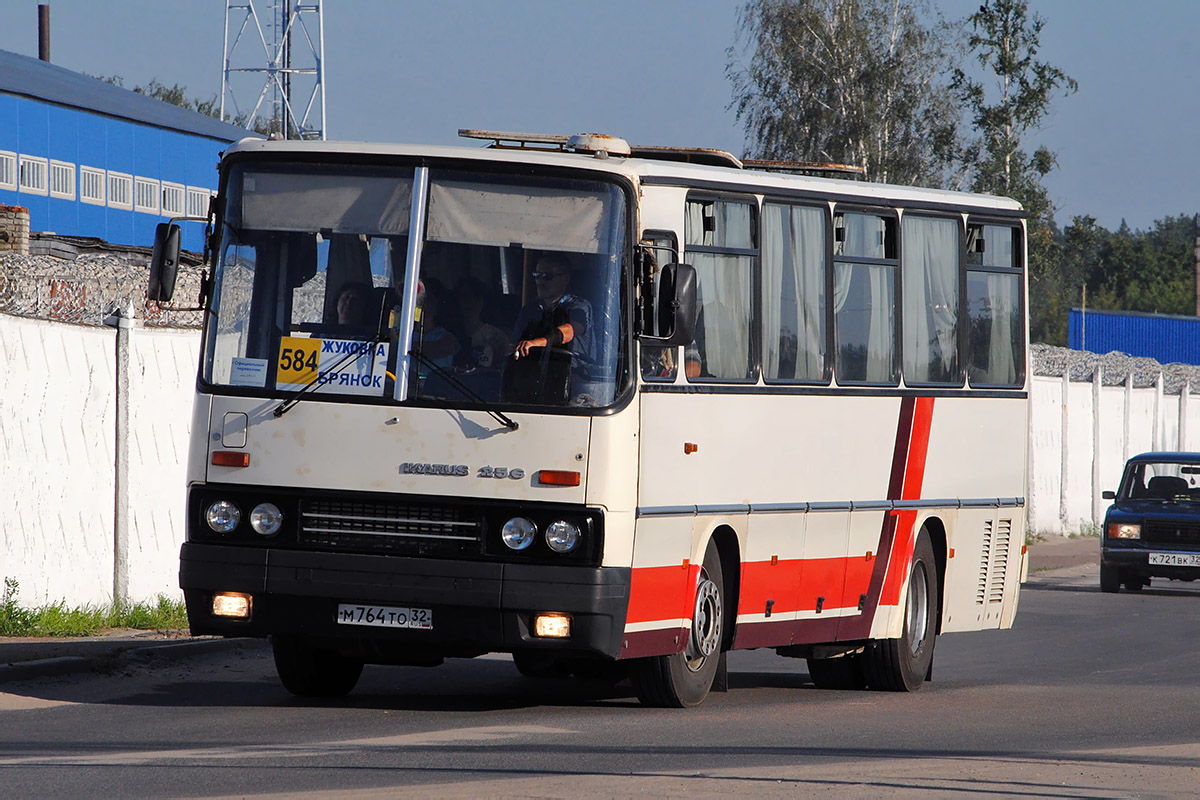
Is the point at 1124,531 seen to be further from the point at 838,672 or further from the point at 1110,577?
the point at 838,672

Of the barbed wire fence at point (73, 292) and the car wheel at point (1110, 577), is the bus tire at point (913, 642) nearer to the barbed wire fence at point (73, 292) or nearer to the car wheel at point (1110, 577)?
the barbed wire fence at point (73, 292)

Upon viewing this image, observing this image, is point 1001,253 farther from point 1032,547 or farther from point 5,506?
point 1032,547

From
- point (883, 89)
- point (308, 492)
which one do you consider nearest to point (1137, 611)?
point (308, 492)

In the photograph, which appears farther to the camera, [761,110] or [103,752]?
[761,110]

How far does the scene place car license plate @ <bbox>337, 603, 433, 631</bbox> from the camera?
10492 mm

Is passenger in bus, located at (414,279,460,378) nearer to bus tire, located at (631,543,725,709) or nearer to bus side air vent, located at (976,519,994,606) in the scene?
bus tire, located at (631,543,725,709)

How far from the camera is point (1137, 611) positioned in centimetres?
2312

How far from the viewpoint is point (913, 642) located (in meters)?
14.5

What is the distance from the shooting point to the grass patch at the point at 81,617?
46.3 ft

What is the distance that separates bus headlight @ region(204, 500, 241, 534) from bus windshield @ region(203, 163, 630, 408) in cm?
64

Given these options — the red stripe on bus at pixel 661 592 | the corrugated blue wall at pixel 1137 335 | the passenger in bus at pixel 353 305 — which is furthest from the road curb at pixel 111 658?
the corrugated blue wall at pixel 1137 335

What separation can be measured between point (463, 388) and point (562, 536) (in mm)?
931

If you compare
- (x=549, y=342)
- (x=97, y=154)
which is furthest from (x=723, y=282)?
(x=97, y=154)

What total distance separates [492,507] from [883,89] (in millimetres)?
52834
